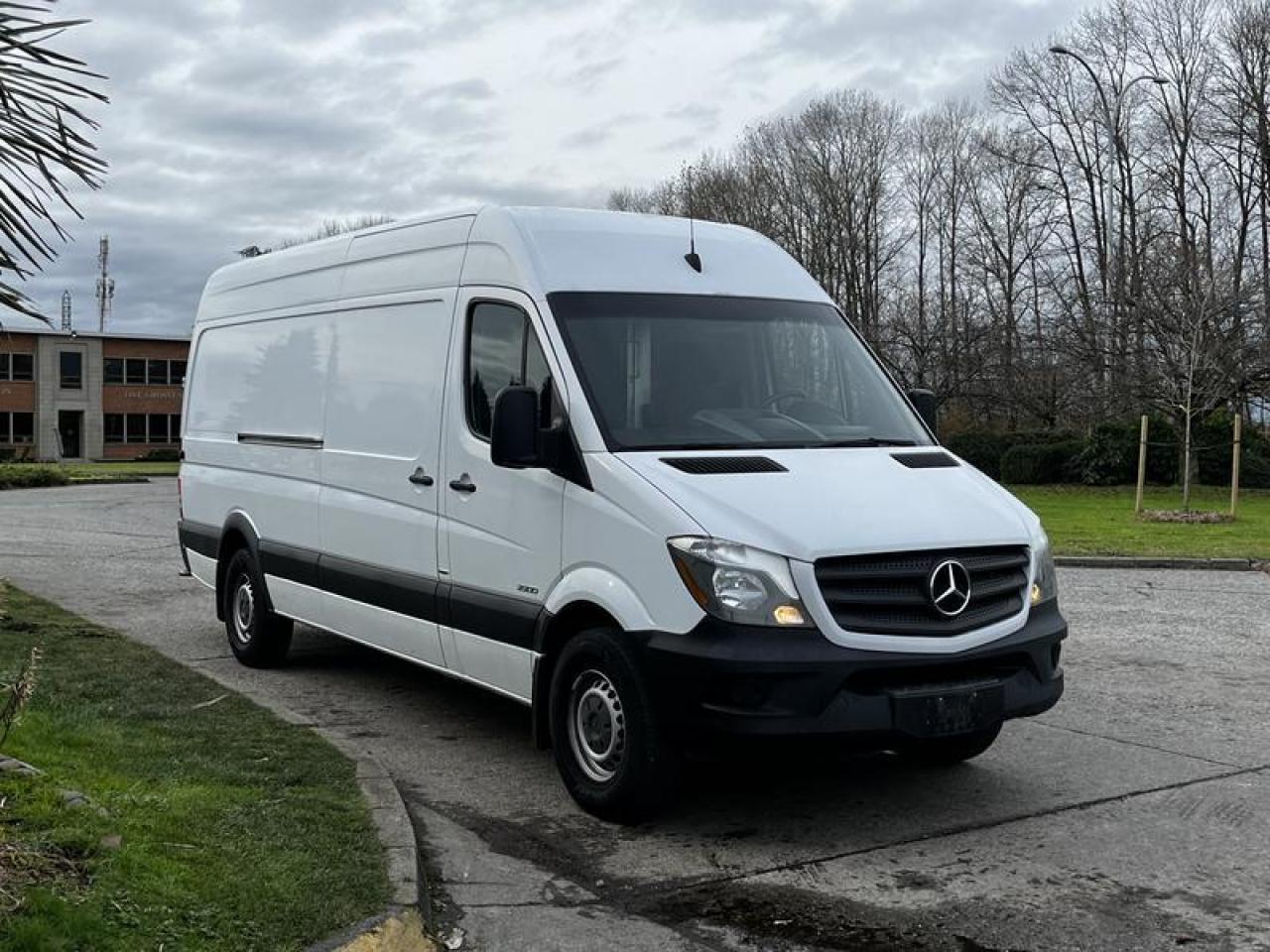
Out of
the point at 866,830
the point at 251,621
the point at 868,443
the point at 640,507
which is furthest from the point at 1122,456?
the point at 640,507

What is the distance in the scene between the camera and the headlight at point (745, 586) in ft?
17.5

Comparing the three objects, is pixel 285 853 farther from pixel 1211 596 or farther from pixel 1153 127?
pixel 1153 127

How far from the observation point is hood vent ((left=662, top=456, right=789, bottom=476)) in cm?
577

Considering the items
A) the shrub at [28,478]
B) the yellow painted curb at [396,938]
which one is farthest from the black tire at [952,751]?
the shrub at [28,478]

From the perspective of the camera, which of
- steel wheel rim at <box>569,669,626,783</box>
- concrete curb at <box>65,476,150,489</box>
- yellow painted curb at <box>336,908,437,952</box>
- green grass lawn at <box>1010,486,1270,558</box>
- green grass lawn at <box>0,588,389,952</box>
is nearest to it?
green grass lawn at <box>0,588,389,952</box>

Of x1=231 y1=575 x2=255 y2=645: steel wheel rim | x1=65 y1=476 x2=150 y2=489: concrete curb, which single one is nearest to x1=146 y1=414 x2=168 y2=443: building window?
x1=65 y1=476 x2=150 y2=489: concrete curb

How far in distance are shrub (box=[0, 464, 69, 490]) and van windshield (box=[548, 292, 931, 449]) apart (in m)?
34.2

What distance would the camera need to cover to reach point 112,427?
7906 centimetres

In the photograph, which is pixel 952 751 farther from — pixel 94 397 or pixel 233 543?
pixel 94 397

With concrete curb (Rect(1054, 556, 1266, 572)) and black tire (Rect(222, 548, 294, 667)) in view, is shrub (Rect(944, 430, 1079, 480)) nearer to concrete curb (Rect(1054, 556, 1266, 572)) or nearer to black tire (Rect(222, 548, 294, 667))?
concrete curb (Rect(1054, 556, 1266, 572))

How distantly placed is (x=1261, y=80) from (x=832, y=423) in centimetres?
4241

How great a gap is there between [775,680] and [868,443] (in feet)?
5.38

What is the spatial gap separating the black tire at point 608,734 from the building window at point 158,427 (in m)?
79.3

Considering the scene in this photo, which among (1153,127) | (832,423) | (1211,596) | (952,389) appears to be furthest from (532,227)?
(1153,127)
